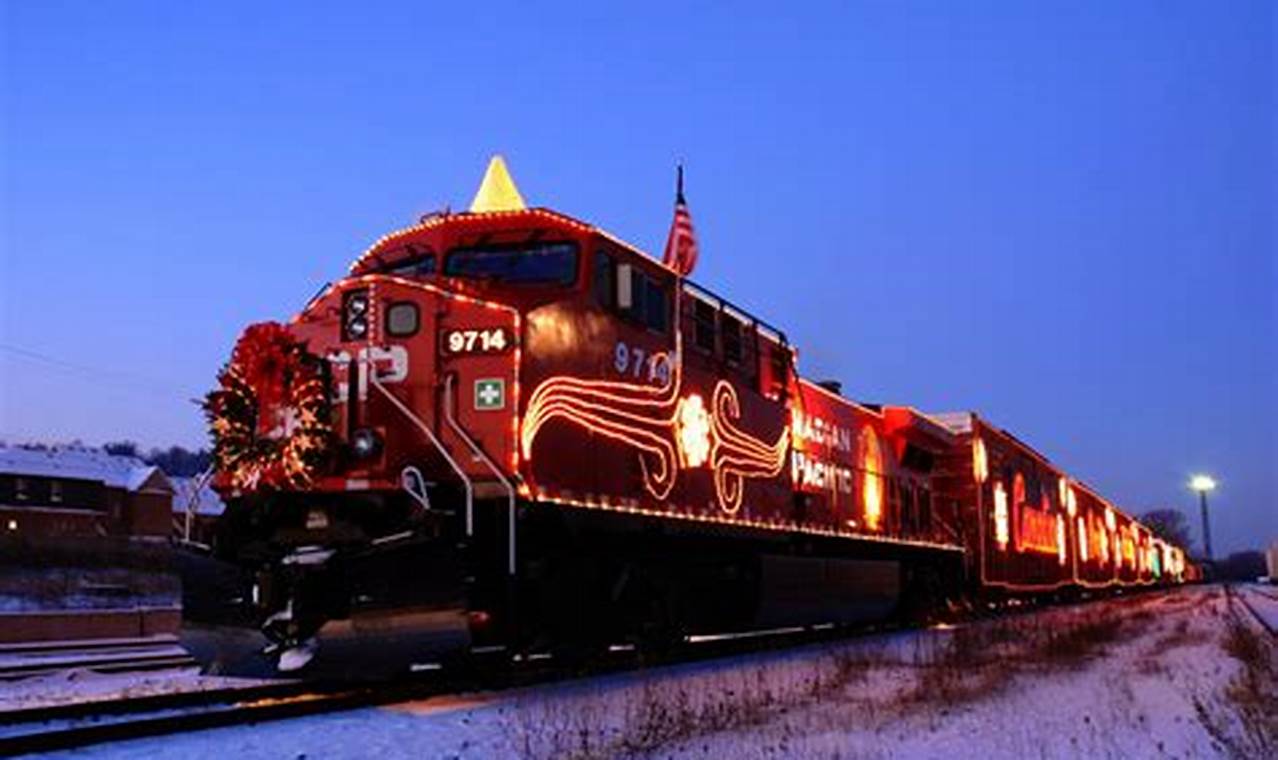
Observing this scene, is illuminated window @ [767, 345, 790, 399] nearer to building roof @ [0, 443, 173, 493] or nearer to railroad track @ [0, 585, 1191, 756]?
railroad track @ [0, 585, 1191, 756]

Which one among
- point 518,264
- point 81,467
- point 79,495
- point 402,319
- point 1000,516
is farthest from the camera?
point 81,467

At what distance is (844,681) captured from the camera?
448 inches

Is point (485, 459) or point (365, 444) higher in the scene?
point (365, 444)

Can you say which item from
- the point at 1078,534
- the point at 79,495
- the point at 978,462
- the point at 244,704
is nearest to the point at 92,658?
the point at 244,704

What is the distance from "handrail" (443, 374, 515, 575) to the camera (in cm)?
977

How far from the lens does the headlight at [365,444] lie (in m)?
10.4

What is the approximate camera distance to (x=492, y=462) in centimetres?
1027

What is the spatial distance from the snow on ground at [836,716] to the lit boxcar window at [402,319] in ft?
10.5

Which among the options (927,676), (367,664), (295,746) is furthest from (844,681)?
(295,746)

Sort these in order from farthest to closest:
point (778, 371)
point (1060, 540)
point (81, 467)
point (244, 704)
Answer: point (81, 467)
point (1060, 540)
point (778, 371)
point (244, 704)

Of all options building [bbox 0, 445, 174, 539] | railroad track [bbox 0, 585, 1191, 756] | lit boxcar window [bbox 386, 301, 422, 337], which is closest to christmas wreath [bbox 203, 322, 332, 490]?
lit boxcar window [bbox 386, 301, 422, 337]

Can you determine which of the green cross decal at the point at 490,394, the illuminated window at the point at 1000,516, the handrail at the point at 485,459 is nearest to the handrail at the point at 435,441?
the handrail at the point at 485,459

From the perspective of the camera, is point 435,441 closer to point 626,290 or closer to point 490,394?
point 490,394

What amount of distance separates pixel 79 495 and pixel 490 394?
62713 millimetres
